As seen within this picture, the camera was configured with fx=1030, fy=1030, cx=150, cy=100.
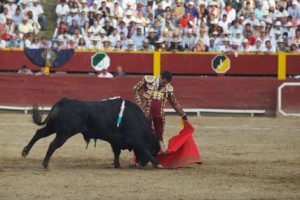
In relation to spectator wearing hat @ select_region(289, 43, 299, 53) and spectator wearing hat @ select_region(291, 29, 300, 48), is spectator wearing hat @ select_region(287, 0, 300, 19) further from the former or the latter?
→ spectator wearing hat @ select_region(289, 43, 299, 53)

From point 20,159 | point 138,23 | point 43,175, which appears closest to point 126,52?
point 138,23

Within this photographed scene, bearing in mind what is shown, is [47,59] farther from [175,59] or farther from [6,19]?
[175,59]

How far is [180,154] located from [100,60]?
9.46 metres

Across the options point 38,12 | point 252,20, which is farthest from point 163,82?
point 38,12

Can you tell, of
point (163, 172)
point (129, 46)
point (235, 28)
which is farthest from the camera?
point (129, 46)

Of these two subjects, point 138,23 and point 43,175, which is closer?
point 43,175

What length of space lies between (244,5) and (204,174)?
417 inches

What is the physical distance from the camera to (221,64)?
2220cm

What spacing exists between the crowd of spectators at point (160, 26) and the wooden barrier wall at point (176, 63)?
159mm

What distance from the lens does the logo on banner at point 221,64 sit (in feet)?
72.4

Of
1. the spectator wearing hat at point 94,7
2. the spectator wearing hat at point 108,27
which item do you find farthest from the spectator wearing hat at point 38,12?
the spectator wearing hat at point 108,27

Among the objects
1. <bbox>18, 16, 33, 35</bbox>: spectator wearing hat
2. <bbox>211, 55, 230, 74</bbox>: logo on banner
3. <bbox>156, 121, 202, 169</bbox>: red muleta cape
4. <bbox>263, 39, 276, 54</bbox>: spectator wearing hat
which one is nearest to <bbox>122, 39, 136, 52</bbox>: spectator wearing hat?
<bbox>211, 55, 230, 74</bbox>: logo on banner

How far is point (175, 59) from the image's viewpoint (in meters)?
22.3

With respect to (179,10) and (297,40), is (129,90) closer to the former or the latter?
(179,10)
